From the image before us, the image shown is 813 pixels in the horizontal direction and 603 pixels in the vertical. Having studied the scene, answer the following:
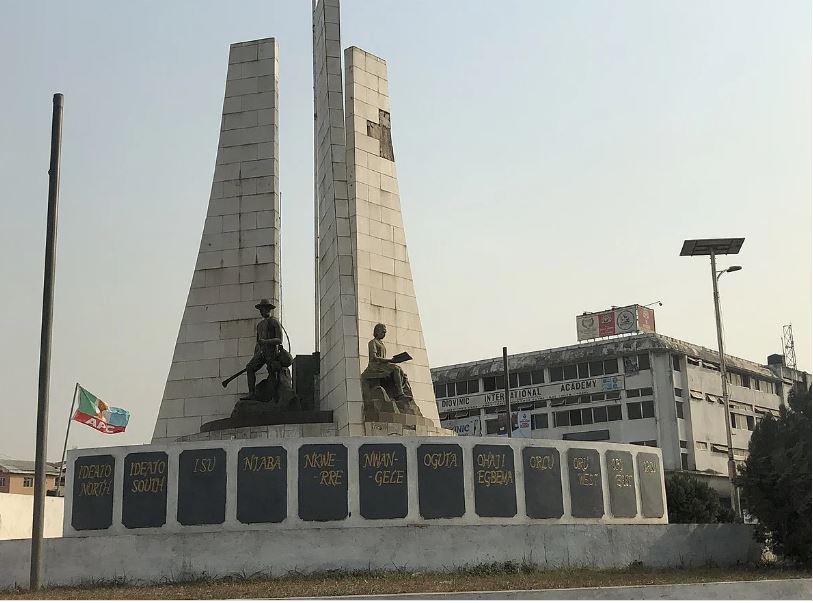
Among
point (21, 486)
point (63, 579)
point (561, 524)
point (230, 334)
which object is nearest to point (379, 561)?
point (561, 524)

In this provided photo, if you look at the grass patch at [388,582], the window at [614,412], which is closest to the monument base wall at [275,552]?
the grass patch at [388,582]

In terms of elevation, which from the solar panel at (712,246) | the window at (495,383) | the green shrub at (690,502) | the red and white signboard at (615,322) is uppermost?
the red and white signboard at (615,322)

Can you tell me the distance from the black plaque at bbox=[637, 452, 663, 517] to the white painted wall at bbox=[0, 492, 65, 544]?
Result: 14.7m

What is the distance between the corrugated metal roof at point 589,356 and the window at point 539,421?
10.2ft

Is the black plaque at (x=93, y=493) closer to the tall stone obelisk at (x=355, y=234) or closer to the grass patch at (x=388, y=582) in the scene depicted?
the grass patch at (x=388, y=582)

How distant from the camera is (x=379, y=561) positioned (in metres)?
15.4

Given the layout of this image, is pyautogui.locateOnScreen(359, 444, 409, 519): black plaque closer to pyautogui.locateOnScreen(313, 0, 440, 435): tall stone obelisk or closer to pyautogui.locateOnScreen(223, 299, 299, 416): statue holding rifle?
pyautogui.locateOnScreen(313, 0, 440, 435): tall stone obelisk

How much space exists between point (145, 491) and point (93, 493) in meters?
1.04

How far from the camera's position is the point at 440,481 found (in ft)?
53.8

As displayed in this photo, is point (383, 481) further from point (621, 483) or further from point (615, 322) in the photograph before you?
point (615, 322)

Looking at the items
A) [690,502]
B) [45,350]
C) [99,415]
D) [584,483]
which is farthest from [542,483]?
[99,415]

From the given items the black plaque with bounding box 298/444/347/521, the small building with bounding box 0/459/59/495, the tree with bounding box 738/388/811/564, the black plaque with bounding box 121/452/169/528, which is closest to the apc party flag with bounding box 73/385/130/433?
the black plaque with bounding box 121/452/169/528

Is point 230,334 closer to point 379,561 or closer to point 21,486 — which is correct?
point 379,561

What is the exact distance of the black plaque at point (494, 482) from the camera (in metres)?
16.6
